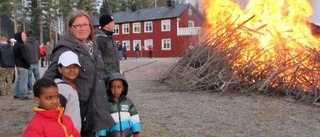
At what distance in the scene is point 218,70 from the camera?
10219 millimetres

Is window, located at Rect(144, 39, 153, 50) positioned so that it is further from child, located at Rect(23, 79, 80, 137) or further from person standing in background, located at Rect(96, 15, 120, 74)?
child, located at Rect(23, 79, 80, 137)

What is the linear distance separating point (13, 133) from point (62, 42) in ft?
11.1

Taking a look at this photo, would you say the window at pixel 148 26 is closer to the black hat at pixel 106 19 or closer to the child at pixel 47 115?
the black hat at pixel 106 19

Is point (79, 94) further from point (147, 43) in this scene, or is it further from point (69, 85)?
point (147, 43)

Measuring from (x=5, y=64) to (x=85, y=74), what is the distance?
711 centimetres

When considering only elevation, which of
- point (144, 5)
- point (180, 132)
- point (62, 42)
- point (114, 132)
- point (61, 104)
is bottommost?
point (180, 132)

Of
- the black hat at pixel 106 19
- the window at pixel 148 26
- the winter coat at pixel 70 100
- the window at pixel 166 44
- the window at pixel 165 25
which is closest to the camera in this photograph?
the winter coat at pixel 70 100

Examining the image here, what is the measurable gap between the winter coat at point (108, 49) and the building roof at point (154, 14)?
128ft

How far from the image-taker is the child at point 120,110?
3.72 metres

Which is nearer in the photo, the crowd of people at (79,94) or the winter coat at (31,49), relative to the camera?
the crowd of people at (79,94)

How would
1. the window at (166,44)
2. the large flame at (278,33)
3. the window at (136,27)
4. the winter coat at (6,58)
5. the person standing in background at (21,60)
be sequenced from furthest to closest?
the window at (136,27), the window at (166,44), the winter coat at (6,58), the large flame at (278,33), the person standing in background at (21,60)

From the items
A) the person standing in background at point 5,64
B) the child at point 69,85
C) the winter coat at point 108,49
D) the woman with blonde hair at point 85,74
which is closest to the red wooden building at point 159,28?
the person standing in background at point 5,64

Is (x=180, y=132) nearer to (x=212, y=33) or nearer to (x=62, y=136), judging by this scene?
(x=62, y=136)

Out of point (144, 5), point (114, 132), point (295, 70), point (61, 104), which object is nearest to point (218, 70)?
point (295, 70)
